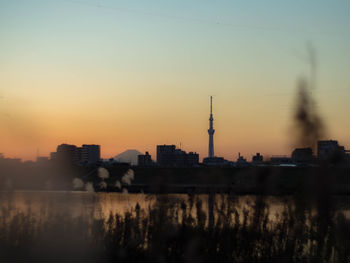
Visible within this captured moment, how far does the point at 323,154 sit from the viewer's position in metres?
8.73

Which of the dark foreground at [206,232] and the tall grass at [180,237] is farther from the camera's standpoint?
the tall grass at [180,237]

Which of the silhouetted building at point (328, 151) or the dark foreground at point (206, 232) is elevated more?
the silhouetted building at point (328, 151)

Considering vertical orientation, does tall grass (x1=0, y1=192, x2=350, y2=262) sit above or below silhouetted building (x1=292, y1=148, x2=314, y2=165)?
below

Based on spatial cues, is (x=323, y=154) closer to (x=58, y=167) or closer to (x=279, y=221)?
(x=279, y=221)

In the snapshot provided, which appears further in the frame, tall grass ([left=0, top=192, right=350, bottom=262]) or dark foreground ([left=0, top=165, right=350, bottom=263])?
tall grass ([left=0, top=192, right=350, bottom=262])

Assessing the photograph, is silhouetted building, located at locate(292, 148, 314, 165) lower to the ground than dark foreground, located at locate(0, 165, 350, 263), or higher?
higher

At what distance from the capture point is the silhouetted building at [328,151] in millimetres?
8523

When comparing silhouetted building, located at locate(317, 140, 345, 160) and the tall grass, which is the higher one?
silhouetted building, located at locate(317, 140, 345, 160)

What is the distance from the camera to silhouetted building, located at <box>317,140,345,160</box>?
8523 millimetres

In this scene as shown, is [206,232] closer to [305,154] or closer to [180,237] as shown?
[180,237]

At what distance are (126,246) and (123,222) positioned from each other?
3.70 feet

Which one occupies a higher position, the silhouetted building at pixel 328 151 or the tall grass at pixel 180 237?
the silhouetted building at pixel 328 151

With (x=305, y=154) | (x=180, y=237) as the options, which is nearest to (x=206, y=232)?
(x=180, y=237)

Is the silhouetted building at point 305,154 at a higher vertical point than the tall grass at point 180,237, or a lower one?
higher
